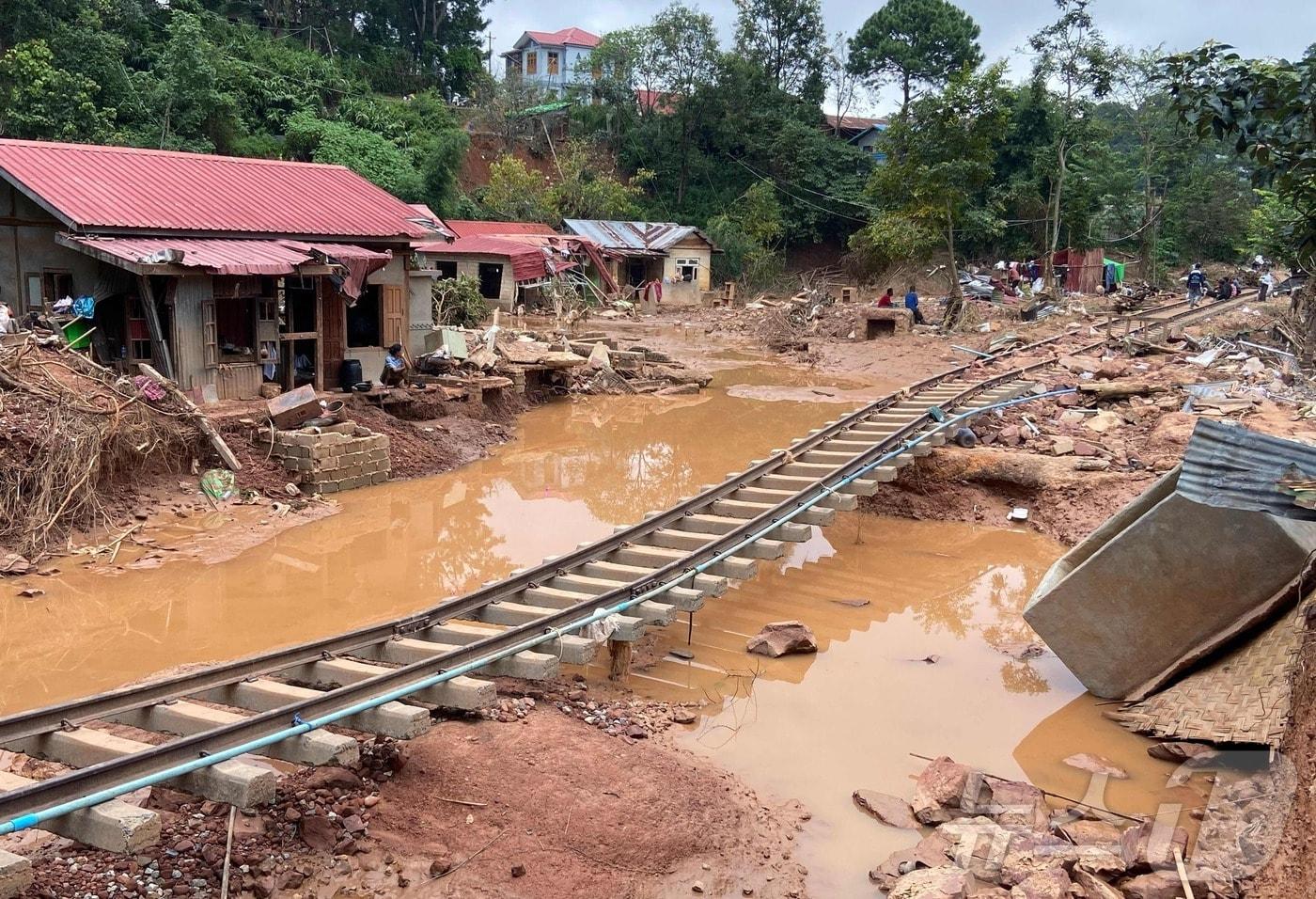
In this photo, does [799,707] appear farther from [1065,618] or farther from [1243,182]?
[1243,182]

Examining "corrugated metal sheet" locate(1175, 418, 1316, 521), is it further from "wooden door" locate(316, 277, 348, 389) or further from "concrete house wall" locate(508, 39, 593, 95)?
"concrete house wall" locate(508, 39, 593, 95)

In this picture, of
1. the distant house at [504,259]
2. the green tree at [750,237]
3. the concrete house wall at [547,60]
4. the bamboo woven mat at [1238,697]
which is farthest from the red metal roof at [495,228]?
the bamboo woven mat at [1238,697]

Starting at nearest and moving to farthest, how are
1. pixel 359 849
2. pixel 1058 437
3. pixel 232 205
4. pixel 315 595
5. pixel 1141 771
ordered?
pixel 359 849, pixel 1141 771, pixel 315 595, pixel 1058 437, pixel 232 205

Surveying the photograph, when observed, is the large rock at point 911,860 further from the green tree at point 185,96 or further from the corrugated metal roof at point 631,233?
the corrugated metal roof at point 631,233

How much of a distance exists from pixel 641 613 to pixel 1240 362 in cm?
1507

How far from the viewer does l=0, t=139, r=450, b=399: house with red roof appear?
1398 centimetres

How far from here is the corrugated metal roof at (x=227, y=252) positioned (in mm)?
13438

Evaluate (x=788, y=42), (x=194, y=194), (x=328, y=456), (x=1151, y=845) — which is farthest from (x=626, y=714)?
(x=788, y=42)

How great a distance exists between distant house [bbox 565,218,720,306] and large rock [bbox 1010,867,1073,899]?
36291 mm

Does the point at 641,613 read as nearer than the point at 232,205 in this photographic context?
Yes

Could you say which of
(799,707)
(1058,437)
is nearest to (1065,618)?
(799,707)

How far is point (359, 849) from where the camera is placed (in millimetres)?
5285

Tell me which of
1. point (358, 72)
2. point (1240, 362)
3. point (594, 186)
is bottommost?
point (1240, 362)

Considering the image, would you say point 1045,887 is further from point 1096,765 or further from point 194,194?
point 194,194
